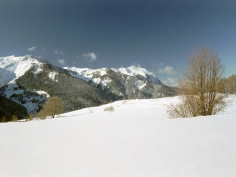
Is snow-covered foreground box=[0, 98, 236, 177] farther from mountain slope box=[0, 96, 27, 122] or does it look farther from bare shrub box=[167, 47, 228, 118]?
mountain slope box=[0, 96, 27, 122]

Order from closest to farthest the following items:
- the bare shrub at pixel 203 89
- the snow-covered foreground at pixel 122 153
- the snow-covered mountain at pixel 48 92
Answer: the snow-covered foreground at pixel 122 153, the bare shrub at pixel 203 89, the snow-covered mountain at pixel 48 92

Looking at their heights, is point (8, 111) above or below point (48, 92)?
below

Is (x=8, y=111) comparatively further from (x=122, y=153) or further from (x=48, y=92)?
(x=122, y=153)

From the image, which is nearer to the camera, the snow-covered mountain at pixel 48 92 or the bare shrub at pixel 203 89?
the bare shrub at pixel 203 89

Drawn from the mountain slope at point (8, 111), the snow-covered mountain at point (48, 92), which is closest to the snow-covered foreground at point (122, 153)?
the mountain slope at point (8, 111)

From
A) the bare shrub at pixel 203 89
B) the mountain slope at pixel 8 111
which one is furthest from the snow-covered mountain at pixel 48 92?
the bare shrub at pixel 203 89

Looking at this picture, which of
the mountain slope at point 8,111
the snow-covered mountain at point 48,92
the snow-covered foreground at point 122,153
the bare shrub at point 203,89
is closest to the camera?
the snow-covered foreground at point 122,153

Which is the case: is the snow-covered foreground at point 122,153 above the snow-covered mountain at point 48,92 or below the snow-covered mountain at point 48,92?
below

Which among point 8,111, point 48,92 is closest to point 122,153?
point 8,111

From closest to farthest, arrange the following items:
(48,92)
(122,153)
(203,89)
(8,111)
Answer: (122,153) < (203,89) < (8,111) < (48,92)

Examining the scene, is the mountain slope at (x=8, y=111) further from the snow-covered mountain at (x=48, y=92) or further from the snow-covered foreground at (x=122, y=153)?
the snow-covered foreground at (x=122, y=153)

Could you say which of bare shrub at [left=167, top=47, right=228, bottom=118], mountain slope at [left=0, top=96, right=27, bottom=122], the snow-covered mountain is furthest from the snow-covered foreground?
the snow-covered mountain

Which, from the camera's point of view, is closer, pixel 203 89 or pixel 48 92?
pixel 203 89

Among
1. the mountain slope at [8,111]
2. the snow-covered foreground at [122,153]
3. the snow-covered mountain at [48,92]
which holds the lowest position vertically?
the mountain slope at [8,111]
